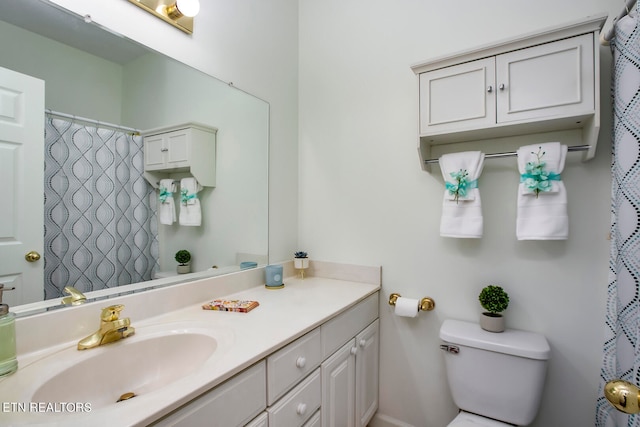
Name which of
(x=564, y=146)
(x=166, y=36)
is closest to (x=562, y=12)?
(x=564, y=146)

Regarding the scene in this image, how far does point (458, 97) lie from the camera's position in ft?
4.37

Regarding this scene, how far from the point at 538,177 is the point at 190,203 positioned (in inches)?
57.0

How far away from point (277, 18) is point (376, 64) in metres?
0.66

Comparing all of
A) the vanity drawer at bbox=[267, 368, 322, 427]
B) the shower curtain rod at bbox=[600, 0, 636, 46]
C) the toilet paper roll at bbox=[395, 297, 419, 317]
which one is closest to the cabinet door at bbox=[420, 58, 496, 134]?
the shower curtain rod at bbox=[600, 0, 636, 46]

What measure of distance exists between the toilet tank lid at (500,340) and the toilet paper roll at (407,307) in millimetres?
147

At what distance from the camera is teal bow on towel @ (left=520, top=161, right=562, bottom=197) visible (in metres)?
1.21

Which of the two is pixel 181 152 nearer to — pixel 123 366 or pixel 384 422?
pixel 123 366

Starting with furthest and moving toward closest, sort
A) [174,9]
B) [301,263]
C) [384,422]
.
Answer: [301,263]
[384,422]
[174,9]

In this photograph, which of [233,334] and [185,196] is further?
[185,196]

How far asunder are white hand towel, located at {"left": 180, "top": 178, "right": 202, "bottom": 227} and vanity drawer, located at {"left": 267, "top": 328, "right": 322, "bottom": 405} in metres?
0.70

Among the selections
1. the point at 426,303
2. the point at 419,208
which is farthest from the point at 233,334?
the point at 419,208

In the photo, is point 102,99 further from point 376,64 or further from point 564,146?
point 564,146

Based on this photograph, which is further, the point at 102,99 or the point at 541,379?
the point at 541,379

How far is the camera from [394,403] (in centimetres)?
167
